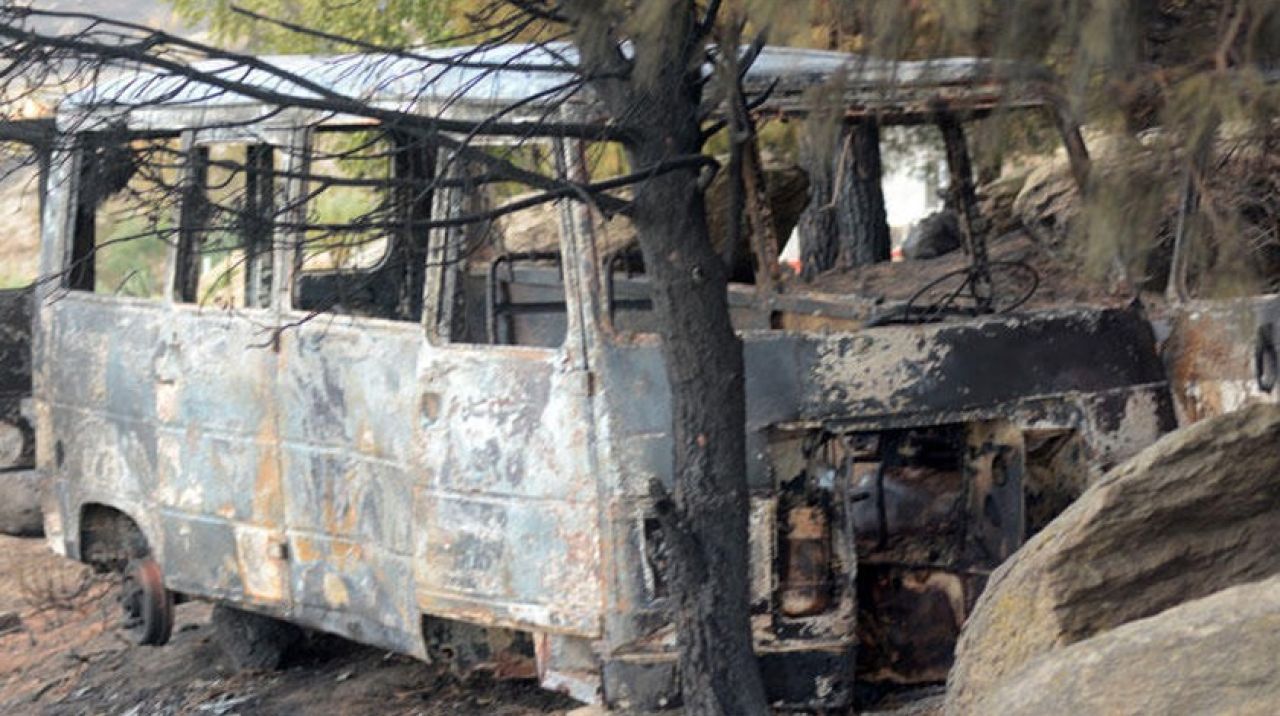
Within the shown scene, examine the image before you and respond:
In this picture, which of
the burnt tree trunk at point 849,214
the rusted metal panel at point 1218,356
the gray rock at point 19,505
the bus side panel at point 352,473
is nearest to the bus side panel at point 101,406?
the bus side panel at point 352,473

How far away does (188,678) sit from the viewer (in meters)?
9.38

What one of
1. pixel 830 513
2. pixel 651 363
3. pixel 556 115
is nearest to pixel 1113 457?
pixel 830 513

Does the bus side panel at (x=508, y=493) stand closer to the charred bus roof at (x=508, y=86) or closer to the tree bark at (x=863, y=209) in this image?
the charred bus roof at (x=508, y=86)

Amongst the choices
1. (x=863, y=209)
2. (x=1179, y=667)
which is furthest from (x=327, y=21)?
(x=1179, y=667)

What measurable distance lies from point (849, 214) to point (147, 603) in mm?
4574

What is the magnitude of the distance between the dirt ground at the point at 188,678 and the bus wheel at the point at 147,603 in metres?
0.32

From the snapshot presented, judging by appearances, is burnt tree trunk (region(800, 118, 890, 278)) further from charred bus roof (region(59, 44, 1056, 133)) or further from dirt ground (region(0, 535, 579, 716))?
dirt ground (region(0, 535, 579, 716))

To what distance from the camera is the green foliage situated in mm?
14109

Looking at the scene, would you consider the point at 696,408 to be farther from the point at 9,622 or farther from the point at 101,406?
the point at 9,622

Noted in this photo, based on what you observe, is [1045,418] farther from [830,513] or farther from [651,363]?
[651,363]

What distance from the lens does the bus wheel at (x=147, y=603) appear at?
8.81 meters

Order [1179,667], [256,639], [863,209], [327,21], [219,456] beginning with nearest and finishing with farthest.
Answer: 1. [1179,667]
2. [219,456]
3. [256,639]
4. [863,209]
5. [327,21]

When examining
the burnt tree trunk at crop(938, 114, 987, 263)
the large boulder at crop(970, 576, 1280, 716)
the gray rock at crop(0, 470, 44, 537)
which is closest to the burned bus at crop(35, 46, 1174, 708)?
the burnt tree trunk at crop(938, 114, 987, 263)

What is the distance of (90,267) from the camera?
30.8 ft
